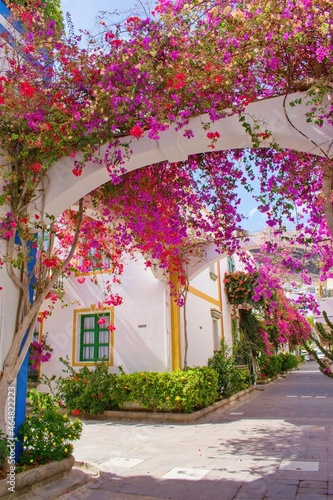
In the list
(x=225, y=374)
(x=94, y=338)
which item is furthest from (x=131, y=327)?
(x=225, y=374)

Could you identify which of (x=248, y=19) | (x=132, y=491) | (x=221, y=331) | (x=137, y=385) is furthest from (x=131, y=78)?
(x=221, y=331)

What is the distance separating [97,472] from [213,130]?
4.39m

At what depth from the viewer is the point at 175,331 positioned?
11016mm

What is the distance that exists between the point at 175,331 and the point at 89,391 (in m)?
2.72

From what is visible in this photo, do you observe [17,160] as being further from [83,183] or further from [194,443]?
[194,443]

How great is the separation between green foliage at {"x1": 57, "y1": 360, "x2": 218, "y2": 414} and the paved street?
1.86ft

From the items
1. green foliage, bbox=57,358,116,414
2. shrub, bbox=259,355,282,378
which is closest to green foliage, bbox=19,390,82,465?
green foliage, bbox=57,358,116,414

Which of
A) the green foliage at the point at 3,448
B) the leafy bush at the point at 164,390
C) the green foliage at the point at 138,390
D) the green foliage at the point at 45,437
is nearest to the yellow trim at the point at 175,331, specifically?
the green foliage at the point at 138,390

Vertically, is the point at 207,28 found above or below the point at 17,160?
above

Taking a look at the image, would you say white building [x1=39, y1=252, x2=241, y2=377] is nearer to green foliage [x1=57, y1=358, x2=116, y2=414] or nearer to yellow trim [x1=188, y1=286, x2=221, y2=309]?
yellow trim [x1=188, y1=286, x2=221, y2=309]

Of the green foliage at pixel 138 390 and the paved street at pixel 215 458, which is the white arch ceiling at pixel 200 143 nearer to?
the paved street at pixel 215 458

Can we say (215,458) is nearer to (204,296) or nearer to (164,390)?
(164,390)

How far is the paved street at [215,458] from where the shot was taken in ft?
14.6

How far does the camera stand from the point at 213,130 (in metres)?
4.49
